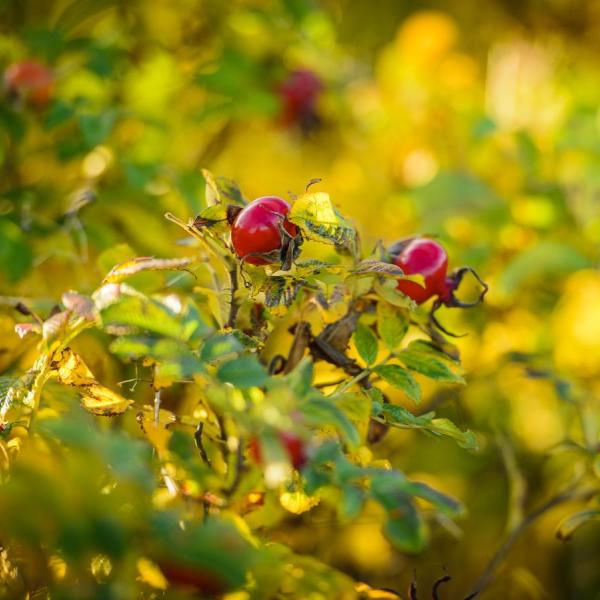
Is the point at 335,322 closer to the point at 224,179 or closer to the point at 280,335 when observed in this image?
the point at 224,179

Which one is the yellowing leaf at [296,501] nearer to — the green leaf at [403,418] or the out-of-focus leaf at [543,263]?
the green leaf at [403,418]

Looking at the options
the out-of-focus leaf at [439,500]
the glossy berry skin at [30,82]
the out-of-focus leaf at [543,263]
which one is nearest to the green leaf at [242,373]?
the out-of-focus leaf at [439,500]

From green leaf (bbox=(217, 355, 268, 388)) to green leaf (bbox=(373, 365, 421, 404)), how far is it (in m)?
0.17

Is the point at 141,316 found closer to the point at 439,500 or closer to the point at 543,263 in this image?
the point at 439,500

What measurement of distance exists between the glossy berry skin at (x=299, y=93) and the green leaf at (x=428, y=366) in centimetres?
93

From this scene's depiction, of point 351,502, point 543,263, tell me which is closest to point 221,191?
point 351,502

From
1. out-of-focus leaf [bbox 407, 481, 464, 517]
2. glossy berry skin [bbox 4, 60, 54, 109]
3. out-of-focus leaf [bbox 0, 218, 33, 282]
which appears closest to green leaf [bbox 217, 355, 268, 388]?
out-of-focus leaf [bbox 407, 481, 464, 517]

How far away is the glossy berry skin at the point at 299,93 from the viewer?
1.48m

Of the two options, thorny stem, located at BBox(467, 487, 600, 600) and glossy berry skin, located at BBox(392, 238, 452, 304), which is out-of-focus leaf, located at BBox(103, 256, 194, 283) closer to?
glossy berry skin, located at BBox(392, 238, 452, 304)

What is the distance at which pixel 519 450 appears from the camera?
4.15ft

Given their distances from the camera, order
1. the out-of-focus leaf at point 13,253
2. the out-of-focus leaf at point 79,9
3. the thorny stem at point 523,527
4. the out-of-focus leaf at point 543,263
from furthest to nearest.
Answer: the out-of-focus leaf at point 79,9 → the out-of-focus leaf at point 543,263 → the out-of-focus leaf at point 13,253 → the thorny stem at point 523,527

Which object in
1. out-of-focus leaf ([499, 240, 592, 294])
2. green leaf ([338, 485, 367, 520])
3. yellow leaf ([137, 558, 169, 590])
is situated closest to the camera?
green leaf ([338, 485, 367, 520])

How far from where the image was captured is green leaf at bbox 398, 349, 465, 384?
0.63 meters

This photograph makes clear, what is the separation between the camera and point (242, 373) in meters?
0.48
